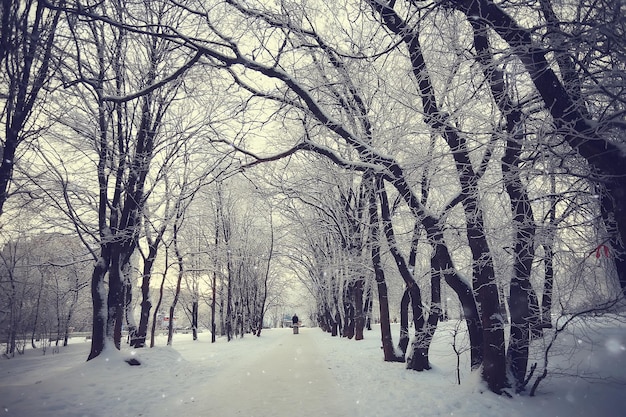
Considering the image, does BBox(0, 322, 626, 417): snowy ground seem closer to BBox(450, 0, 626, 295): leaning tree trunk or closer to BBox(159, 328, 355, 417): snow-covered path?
BBox(159, 328, 355, 417): snow-covered path

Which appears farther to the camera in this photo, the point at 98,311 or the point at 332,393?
the point at 98,311

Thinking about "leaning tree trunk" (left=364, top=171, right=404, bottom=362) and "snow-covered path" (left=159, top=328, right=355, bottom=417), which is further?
"leaning tree trunk" (left=364, top=171, right=404, bottom=362)

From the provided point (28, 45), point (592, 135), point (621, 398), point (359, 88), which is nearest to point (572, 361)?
point (621, 398)

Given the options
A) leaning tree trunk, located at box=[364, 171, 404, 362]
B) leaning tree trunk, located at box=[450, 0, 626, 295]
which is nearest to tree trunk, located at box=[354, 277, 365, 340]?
leaning tree trunk, located at box=[364, 171, 404, 362]

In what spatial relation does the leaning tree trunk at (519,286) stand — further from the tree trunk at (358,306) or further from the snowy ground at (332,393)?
the tree trunk at (358,306)

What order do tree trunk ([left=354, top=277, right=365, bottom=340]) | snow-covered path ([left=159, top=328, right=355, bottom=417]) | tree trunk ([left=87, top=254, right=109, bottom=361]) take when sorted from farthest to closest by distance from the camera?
tree trunk ([left=354, top=277, right=365, bottom=340]) → tree trunk ([left=87, top=254, right=109, bottom=361]) → snow-covered path ([left=159, top=328, right=355, bottom=417])

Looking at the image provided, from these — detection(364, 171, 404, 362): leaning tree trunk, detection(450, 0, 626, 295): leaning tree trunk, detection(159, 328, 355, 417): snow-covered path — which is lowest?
detection(159, 328, 355, 417): snow-covered path

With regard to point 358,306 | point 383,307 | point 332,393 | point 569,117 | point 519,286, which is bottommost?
point 332,393

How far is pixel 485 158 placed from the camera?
652cm

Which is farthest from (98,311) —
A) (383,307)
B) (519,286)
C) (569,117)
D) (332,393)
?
(569,117)

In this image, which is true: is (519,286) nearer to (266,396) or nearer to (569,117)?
(569,117)

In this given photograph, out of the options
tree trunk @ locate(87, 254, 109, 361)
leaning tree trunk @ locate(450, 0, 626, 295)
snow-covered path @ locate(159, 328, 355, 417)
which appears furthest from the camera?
tree trunk @ locate(87, 254, 109, 361)

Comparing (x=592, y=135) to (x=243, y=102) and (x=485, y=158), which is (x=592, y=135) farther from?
(x=243, y=102)

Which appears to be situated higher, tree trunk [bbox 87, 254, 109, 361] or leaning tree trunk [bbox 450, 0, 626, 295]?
leaning tree trunk [bbox 450, 0, 626, 295]
